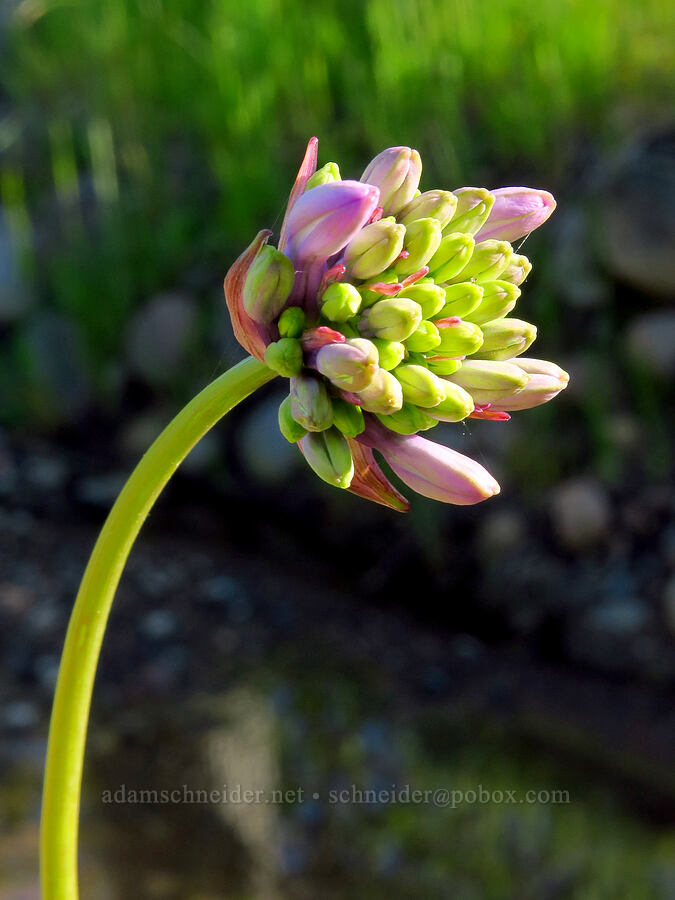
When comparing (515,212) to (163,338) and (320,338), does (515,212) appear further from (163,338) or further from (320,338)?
(163,338)

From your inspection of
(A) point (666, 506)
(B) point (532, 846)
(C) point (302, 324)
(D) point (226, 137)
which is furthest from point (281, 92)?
(C) point (302, 324)

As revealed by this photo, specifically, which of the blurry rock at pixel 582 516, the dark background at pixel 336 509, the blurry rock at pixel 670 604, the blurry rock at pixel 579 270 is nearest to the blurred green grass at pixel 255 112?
the dark background at pixel 336 509

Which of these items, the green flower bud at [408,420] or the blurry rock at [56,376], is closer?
the green flower bud at [408,420]

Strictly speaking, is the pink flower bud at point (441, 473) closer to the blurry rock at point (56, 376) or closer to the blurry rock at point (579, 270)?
the blurry rock at point (579, 270)

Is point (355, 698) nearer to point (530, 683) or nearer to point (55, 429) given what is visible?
point (530, 683)

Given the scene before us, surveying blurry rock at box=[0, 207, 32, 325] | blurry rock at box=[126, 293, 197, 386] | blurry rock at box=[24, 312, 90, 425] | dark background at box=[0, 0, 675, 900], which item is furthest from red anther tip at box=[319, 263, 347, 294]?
blurry rock at box=[0, 207, 32, 325]
